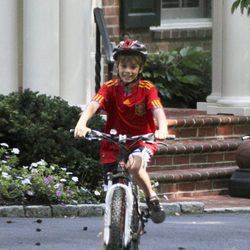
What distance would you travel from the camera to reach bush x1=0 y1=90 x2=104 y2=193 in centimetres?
1142

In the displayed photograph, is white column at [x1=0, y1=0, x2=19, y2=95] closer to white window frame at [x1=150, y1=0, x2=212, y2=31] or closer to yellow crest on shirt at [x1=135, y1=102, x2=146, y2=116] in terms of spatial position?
white window frame at [x1=150, y1=0, x2=212, y2=31]

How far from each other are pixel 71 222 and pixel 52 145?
4.25ft

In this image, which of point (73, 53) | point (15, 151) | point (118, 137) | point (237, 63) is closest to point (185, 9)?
point (237, 63)

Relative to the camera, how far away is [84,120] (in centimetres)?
738

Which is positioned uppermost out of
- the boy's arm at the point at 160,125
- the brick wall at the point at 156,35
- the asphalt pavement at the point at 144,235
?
the brick wall at the point at 156,35

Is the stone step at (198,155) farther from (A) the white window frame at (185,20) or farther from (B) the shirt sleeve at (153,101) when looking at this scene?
(B) the shirt sleeve at (153,101)

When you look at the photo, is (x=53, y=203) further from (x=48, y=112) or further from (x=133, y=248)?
(x=133, y=248)

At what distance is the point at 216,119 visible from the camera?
45.4 ft

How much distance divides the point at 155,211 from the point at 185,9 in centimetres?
1060

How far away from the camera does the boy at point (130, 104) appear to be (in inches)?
299

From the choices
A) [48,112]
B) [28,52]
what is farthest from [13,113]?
[28,52]

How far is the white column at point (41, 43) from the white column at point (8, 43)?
0.58 feet

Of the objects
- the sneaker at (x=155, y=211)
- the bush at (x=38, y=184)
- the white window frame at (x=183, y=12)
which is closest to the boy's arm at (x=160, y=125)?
the sneaker at (x=155, y=211)

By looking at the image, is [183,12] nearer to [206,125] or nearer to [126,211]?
[206,125]
